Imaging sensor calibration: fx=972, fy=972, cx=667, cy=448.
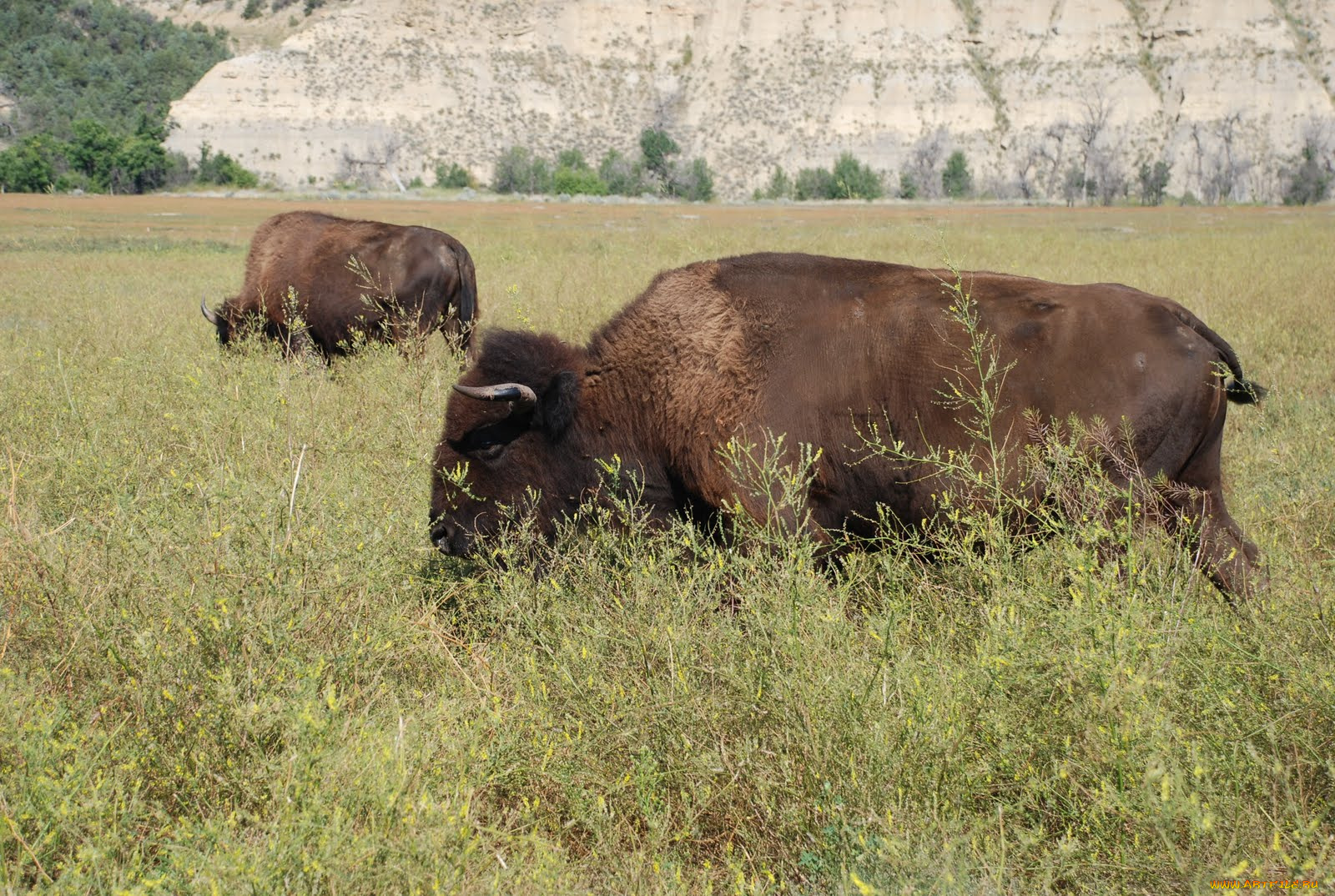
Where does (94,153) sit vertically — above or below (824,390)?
above

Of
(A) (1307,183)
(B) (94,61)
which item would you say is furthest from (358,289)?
(B) (94,61)

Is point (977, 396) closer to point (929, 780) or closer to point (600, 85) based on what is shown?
point (929, 780)

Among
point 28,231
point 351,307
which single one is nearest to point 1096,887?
point 351,307

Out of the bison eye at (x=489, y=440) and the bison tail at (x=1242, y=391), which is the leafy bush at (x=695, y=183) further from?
the bison tail at (x=1242, y=391)

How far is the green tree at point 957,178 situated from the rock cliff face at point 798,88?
232cm

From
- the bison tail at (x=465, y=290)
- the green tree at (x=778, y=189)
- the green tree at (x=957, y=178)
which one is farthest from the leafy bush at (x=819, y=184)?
the bison tail at (x=465, y=290)

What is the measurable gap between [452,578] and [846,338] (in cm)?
237

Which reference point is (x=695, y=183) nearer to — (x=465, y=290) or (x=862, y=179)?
(x=862, y=179)

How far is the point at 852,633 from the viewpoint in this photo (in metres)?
3.49

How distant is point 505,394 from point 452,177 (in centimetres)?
8513

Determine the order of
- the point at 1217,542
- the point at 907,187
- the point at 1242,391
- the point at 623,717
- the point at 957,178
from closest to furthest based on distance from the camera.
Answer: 1. the point at 623,717
2. the point at 1217,542
3. the point at 1242,391
4. the point at 907,187
5. the point at 957,178

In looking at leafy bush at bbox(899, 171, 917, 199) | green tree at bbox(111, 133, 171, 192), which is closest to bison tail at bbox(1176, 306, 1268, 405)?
leafy bush at bbox(899, 171, 917, 199)

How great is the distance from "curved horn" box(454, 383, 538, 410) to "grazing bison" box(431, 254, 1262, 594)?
1cm

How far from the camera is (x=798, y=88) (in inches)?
3762
